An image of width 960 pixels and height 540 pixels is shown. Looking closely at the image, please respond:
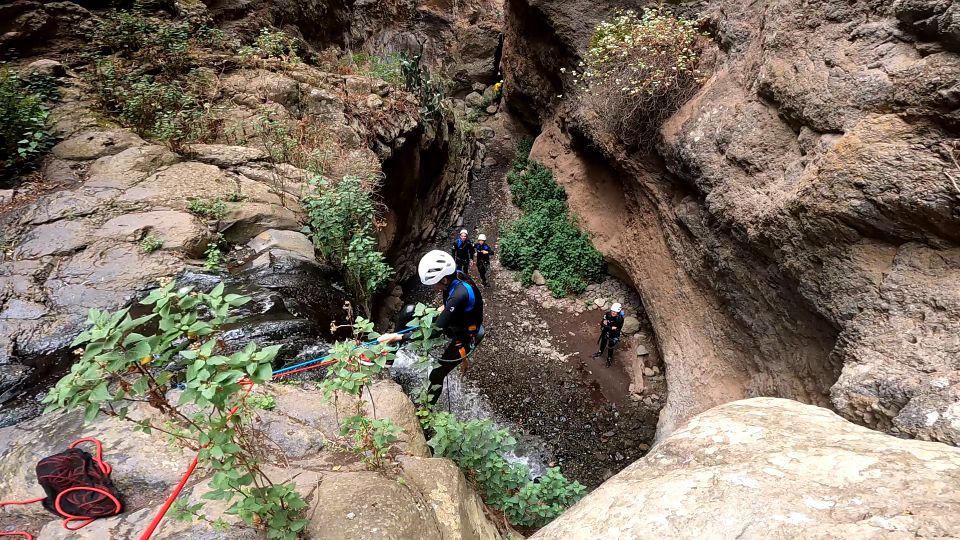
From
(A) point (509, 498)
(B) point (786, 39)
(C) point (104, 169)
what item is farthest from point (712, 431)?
(C) point (104, 169)

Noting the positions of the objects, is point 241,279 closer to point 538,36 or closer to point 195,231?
point 195,231

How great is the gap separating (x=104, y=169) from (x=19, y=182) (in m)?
1.04

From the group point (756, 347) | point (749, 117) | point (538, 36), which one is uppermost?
point (538, 36)

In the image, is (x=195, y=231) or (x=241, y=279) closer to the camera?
(x=241, y=279)

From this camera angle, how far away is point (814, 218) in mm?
4754

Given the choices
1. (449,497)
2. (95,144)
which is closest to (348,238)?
(449,497)

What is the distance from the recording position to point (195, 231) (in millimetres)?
5895

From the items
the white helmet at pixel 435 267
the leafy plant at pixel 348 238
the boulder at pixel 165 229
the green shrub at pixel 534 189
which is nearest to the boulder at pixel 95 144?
the boulder at pixel 165 229

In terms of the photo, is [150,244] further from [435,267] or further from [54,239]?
[435,267]

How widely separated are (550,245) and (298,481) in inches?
352

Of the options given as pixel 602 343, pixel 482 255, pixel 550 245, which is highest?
pixel 550 245

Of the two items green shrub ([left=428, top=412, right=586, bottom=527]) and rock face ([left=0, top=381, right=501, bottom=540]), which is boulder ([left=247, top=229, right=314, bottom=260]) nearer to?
rock face ([left=0, top=381, right=501, bottom=540])

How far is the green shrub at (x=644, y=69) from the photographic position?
7.99 meters

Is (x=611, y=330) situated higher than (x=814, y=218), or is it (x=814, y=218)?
(x=814, y=218)
